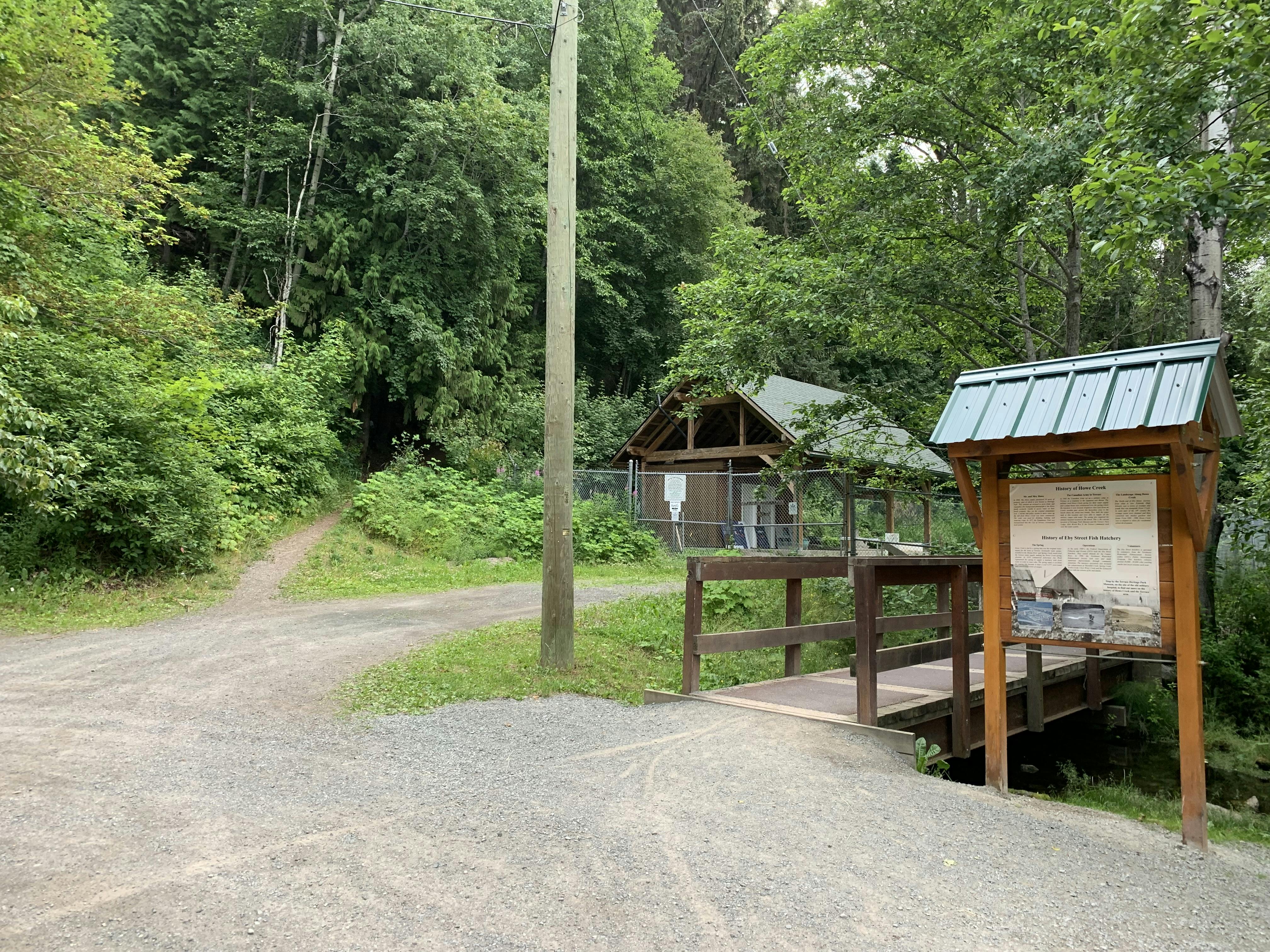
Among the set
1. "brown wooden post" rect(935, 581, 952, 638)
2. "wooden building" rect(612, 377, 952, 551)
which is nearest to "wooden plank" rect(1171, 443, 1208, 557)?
"brown wooden post" rect(935, 581, 952, 638)

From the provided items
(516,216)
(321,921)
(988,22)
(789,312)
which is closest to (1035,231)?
(789,312)

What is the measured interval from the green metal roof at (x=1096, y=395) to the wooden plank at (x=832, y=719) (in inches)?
83.2

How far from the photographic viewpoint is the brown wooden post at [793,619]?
7336 mm

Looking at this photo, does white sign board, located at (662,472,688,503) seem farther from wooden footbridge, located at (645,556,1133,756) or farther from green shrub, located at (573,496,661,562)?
wooden footbridge, located at (645,556,1133,756)

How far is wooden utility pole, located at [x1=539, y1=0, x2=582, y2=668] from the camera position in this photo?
6992 millimetres

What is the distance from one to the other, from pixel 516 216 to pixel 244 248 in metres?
7.26

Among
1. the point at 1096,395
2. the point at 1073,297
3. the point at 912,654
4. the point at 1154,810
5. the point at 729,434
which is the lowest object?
the point at 1154,810

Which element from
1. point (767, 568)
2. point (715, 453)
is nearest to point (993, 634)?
point (767, 568)

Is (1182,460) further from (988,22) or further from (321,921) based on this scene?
(988,22)

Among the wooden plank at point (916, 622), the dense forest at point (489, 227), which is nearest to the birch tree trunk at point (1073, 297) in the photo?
the dense forest at point (489, 227)

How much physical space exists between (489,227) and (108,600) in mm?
14071

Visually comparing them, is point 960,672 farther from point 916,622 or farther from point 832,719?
point 832,719

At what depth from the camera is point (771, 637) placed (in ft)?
22.3

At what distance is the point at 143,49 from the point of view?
1900 cm
